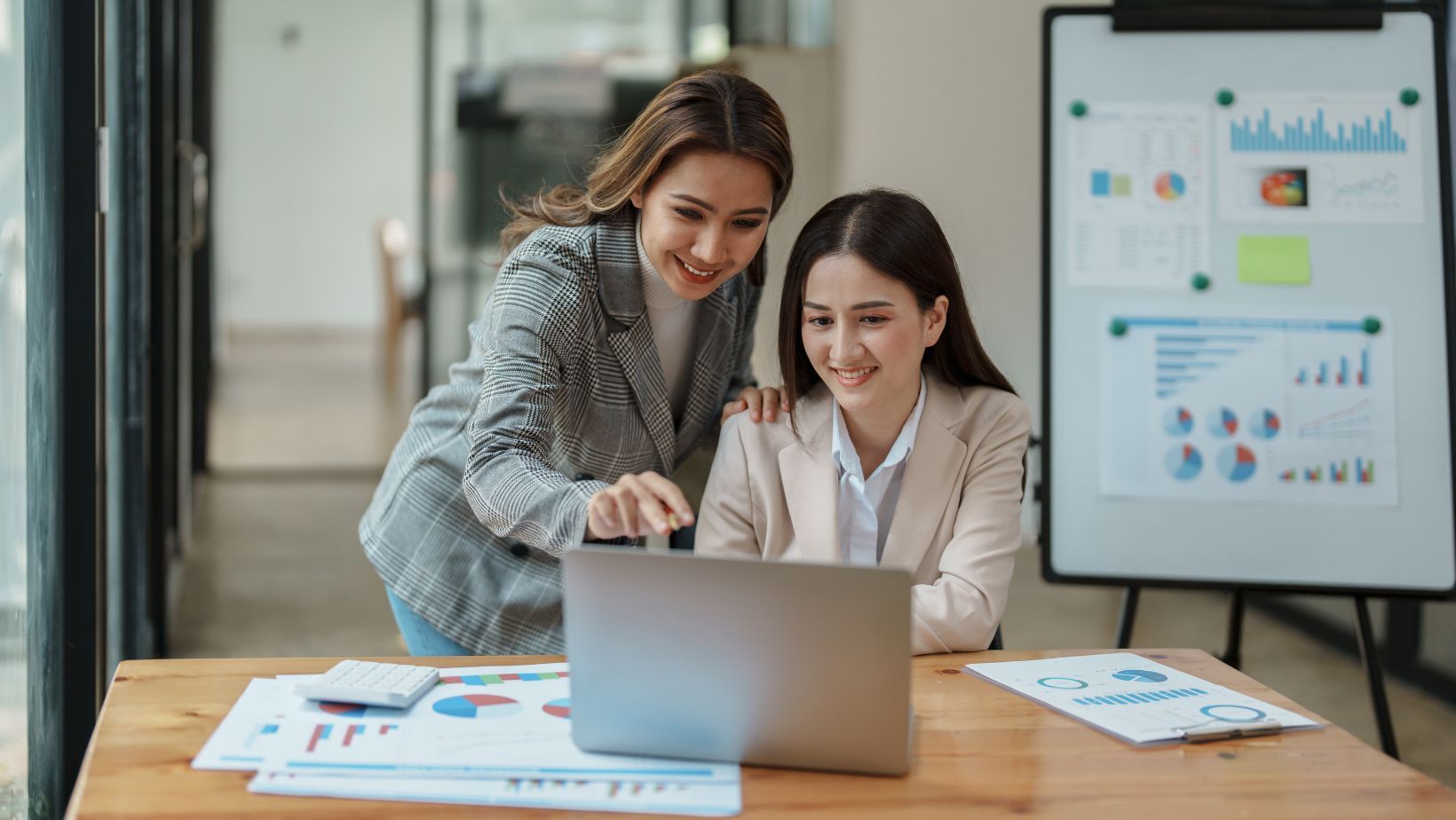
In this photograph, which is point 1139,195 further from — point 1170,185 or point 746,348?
A: point 746,348

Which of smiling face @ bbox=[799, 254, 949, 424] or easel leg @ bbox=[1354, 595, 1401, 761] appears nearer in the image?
smiling face @ bbox=[799, 254, 949, 424]

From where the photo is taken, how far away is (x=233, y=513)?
5.25 meters

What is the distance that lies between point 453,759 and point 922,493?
68cm

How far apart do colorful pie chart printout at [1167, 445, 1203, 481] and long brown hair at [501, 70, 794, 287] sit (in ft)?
3.38

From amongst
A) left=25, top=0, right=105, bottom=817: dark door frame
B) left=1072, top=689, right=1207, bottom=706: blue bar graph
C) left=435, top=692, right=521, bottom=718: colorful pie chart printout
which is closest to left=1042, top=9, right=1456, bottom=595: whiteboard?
left=1072, top=689, right=1207, bottom=706: blue bar graph

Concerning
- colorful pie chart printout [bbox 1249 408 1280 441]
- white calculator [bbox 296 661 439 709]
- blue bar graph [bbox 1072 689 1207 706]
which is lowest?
blue bar graph [bbox 1072 689 1207 706]

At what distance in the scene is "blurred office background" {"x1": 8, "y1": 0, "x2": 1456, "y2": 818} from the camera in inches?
66.1

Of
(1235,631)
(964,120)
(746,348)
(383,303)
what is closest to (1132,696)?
(746,348)

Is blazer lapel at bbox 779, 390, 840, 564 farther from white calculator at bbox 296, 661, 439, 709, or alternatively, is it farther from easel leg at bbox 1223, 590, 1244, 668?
easel leg at bbox 1223, 590, 1244, 668

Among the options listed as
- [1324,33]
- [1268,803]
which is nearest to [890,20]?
[1324,33]

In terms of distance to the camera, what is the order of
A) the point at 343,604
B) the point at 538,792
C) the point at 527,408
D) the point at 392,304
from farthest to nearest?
1. the point at 392,304
2. the point at 343,604
3. the point at 527,408
4. the point at 538,792

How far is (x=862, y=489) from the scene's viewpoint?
1545 millimetres

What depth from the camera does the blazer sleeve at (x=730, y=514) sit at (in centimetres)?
155

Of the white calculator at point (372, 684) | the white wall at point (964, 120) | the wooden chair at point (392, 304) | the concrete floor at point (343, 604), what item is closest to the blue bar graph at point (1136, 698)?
the white calculator at point (372, 684)
